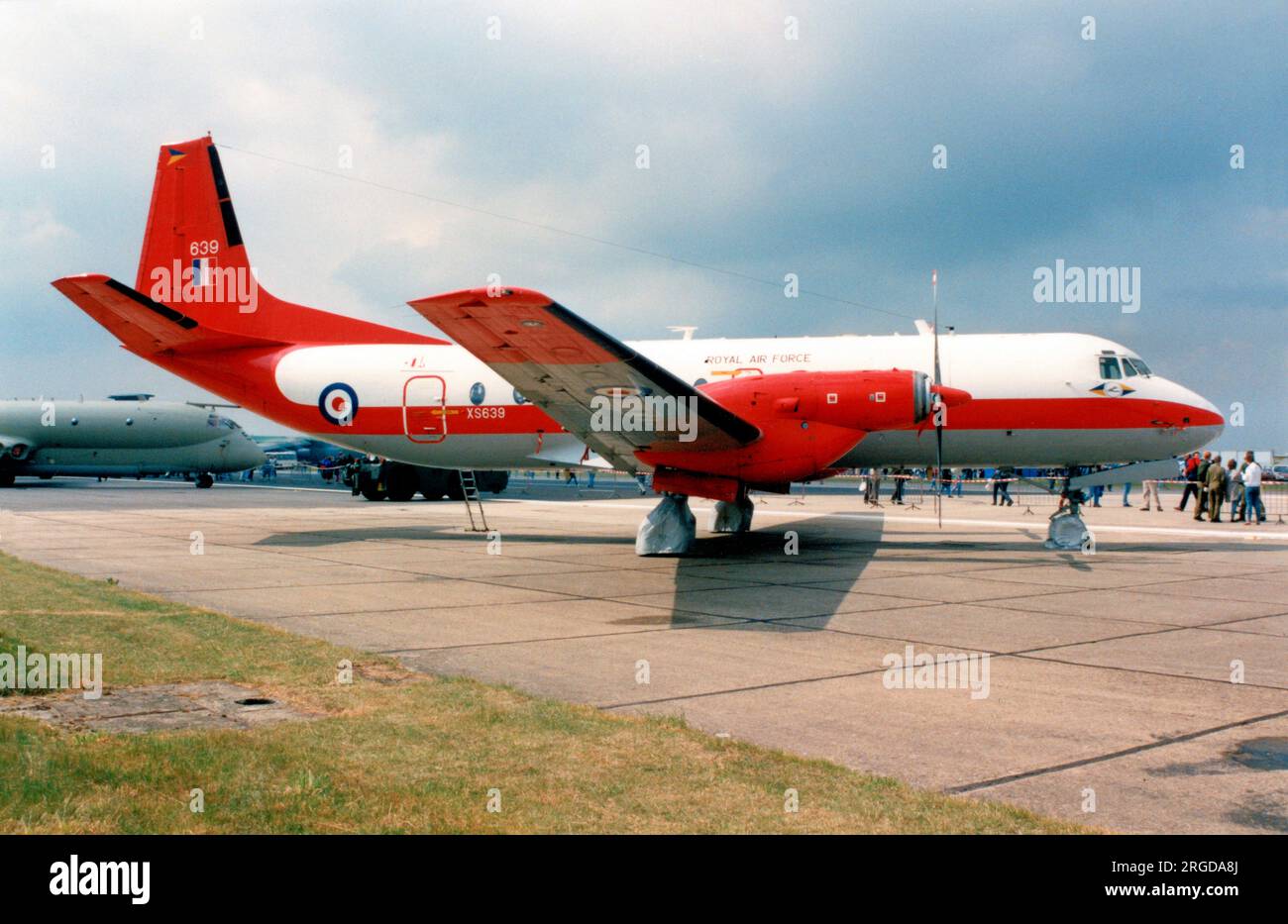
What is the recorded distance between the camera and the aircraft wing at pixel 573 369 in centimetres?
1134

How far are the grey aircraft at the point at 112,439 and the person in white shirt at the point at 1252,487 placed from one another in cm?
5066

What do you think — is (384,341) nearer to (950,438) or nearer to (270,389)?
(270,389)

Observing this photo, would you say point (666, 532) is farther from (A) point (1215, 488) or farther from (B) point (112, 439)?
(B) point (112, 439)

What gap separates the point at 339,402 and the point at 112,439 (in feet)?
134

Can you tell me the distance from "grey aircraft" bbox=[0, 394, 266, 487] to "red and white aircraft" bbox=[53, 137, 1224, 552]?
3599 cm

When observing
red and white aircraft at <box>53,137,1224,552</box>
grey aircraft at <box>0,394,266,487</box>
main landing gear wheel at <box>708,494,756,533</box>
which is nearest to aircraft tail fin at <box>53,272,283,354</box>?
red and white aircraft at <box>53,137,1224,552</box>

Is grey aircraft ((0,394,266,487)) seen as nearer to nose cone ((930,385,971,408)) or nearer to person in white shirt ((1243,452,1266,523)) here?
nose cone ((930,385,971,408))

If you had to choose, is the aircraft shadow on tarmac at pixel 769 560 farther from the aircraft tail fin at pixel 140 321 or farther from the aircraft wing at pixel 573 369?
the aircraft tail fin at pixel 140 321

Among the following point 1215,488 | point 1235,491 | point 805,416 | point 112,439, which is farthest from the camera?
point 112,439

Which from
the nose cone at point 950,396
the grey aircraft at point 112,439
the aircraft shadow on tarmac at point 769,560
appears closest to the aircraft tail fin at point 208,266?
the aircraft shadow on tarmac at point 769,560

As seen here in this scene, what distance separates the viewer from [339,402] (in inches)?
784

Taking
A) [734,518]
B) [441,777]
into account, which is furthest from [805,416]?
[441,777]

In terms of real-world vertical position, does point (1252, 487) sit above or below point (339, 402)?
below
